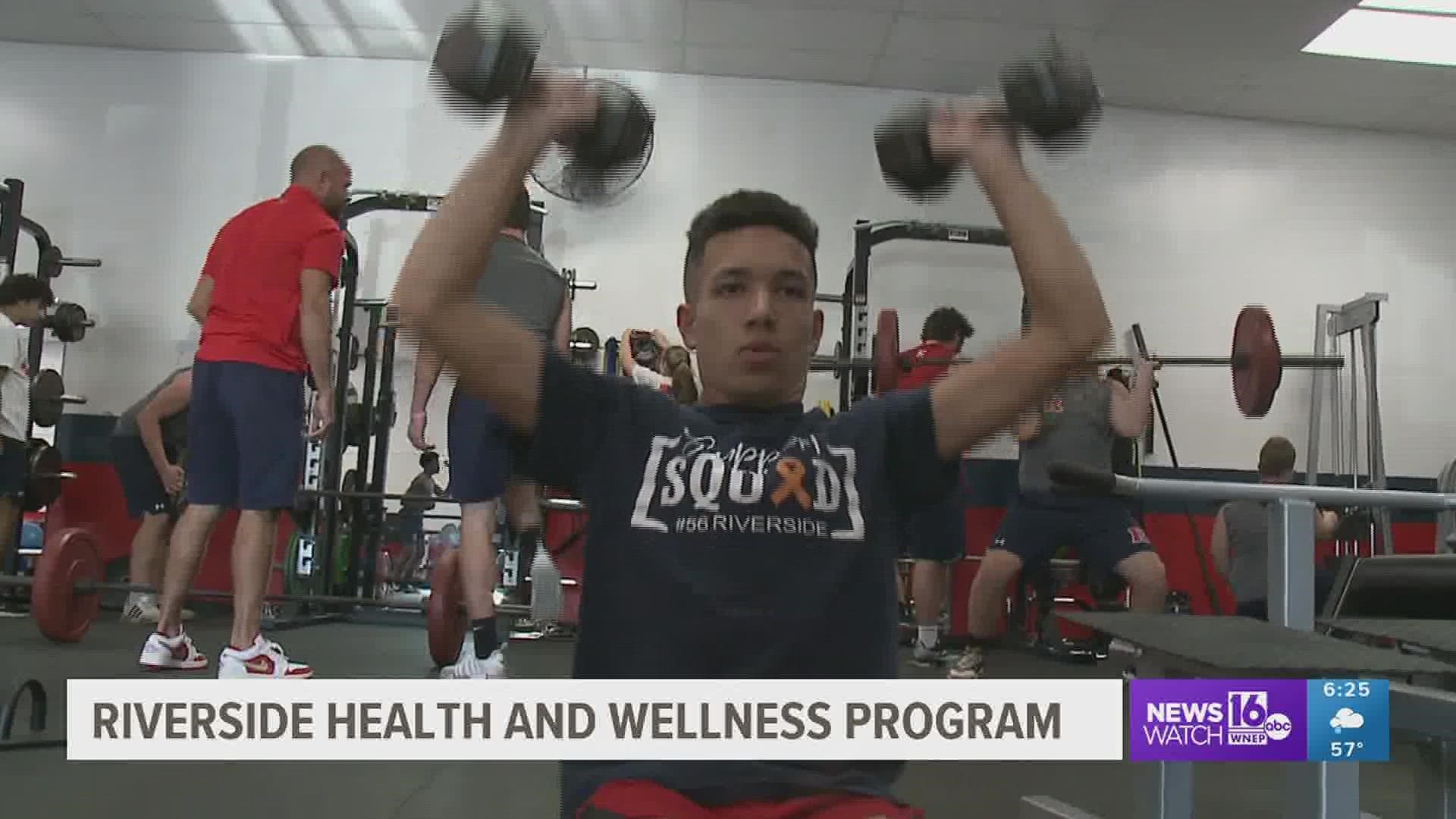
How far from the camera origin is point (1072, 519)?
246 cm

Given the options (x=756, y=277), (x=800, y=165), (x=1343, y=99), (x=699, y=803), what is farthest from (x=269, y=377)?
(x=1343, y=99)

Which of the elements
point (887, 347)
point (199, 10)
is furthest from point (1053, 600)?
point (199, 10)

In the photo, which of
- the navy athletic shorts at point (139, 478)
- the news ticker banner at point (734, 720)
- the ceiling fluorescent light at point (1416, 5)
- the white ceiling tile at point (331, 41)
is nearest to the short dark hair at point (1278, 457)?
the news ticker banner at point (734, 720)

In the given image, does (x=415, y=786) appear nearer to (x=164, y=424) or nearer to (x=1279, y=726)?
(x=1279, y=726)

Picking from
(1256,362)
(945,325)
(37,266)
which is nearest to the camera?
(1256,362)

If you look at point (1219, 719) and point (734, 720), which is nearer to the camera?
point (734, 720)

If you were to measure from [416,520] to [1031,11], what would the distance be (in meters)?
2.93

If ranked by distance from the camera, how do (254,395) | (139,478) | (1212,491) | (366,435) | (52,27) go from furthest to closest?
(52,27), (366,435), (139,478), (254,395), (1212,491)

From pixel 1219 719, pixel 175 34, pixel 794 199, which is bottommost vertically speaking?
pixel 1219 719

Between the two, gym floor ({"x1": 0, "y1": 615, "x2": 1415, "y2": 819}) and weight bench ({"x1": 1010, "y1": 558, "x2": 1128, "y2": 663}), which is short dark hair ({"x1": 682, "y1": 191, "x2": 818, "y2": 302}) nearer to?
gym floor ({"x1": 0, "y1": 615, "x2": 1415, "y2": 819})

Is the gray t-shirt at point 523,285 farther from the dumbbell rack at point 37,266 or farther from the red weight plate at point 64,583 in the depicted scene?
the dumbbell rack at point 37,266

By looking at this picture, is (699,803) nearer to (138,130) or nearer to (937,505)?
(937,505)

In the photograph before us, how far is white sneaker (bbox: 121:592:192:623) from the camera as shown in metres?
3.21

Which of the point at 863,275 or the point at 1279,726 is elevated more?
the point at 863,275
